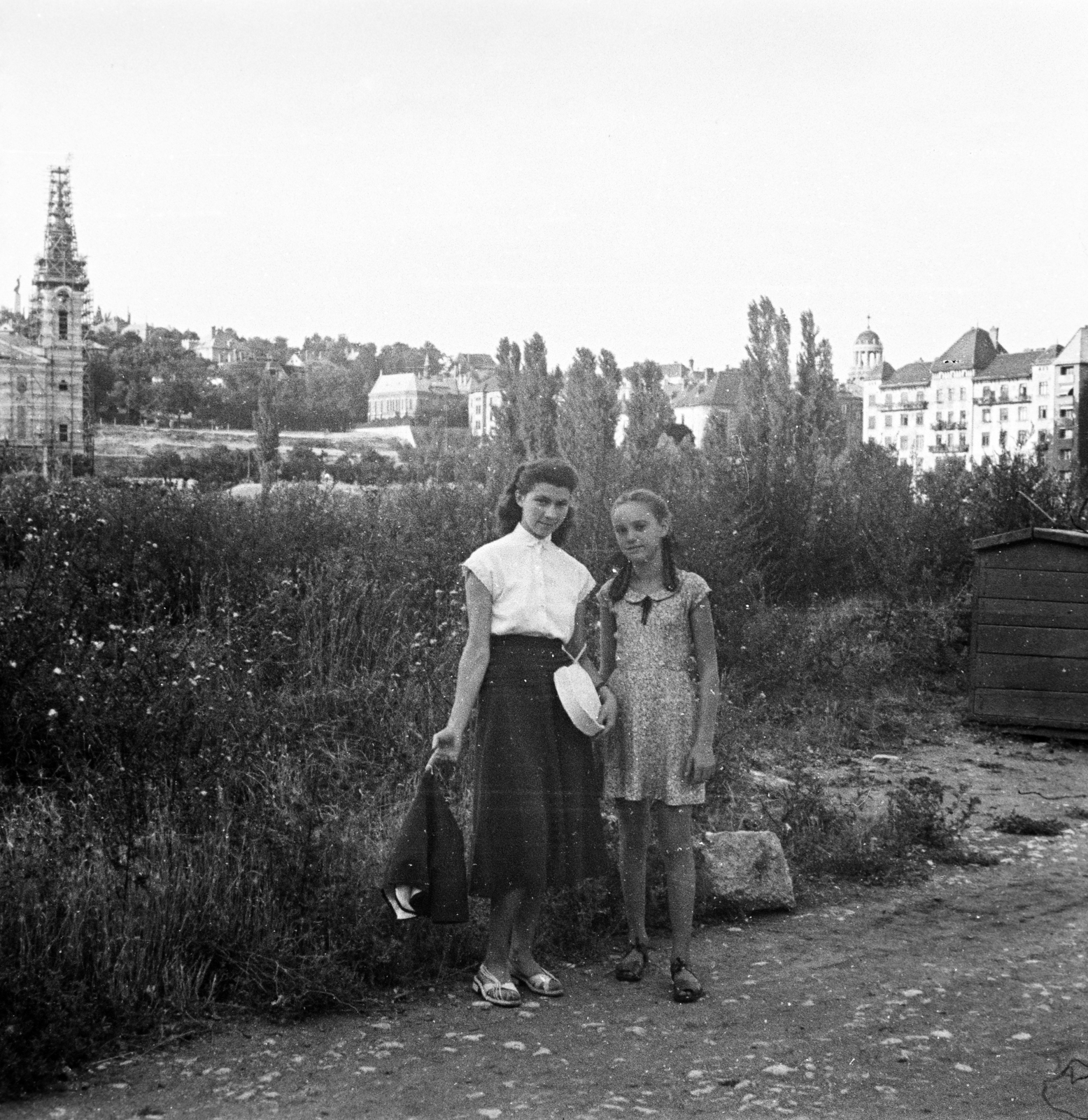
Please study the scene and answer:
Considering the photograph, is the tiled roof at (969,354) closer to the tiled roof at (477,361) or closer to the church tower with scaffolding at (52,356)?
the tiled roof at (477,361)

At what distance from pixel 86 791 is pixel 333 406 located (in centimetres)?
4505

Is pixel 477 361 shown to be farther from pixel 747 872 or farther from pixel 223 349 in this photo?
pixel 747 872

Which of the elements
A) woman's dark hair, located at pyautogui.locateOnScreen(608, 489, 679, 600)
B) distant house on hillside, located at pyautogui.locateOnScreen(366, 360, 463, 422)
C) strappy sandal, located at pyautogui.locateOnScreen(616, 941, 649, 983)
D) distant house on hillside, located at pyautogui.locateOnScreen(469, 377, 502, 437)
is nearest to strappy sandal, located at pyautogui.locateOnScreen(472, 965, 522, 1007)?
strappy sandal, located at pyautogui.locateOnScreen(616, 941, 649, 983)

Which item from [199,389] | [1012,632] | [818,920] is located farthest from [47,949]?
[199,389]

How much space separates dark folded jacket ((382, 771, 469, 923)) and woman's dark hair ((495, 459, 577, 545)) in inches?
38.1

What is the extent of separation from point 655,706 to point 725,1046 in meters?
1.17

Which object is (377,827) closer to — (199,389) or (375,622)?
(375,622)

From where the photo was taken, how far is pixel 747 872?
5.58m

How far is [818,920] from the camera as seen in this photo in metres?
5.59

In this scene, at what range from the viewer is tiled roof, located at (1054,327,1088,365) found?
84.5 metres

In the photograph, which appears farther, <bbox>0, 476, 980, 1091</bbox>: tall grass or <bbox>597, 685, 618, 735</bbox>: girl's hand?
<bbox>597, 685, 618, 735</bbox>: girl's hand

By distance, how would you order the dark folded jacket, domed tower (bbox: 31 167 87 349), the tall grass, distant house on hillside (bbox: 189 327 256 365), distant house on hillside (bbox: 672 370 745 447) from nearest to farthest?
1. the tall grass
2. the dark folded jacket
3. domed tower (bbox: 31 167 87 349)
4. distant house on hillside (bbox: 189 327 256 365)
5. distant house on hillside (bbox: 672 370 745 447)

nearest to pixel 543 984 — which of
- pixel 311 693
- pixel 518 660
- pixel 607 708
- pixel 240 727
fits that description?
pixel 607 708

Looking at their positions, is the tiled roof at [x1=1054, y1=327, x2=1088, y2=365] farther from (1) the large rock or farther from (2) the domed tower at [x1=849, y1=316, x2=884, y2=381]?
(1) the large rock
